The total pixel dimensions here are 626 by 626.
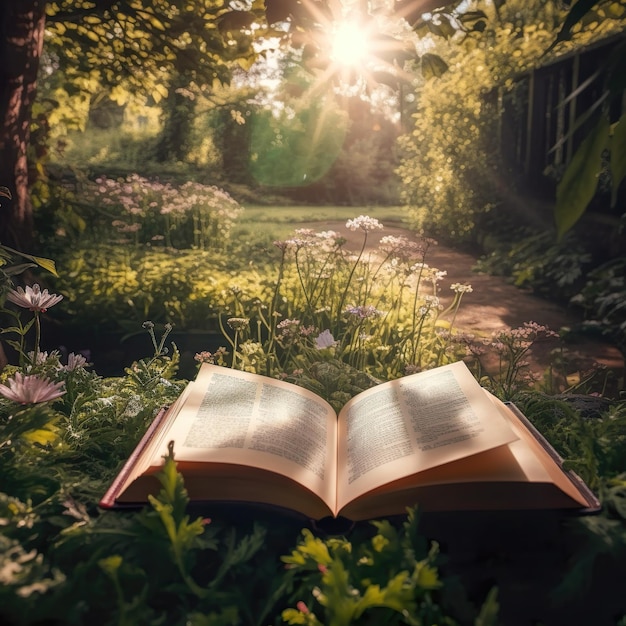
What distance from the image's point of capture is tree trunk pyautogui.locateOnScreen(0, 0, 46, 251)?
378 centimetres

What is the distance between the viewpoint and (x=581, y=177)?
892 millimetres

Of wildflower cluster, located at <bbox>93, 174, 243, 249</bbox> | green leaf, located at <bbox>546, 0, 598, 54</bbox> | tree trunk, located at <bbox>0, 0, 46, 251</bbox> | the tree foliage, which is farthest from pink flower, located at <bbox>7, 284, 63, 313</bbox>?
the tree foliage

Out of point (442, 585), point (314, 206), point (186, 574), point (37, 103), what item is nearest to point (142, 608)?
point (186, 574)

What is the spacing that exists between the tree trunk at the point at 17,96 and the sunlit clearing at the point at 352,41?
2.27 meters

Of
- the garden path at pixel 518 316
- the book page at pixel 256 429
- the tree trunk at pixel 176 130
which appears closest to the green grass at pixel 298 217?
the tree trunk at pixel 176 130

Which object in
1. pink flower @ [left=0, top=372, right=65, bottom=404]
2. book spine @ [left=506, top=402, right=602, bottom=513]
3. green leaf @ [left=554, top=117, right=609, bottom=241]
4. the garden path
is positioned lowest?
the garden path

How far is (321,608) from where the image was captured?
881 millimetres

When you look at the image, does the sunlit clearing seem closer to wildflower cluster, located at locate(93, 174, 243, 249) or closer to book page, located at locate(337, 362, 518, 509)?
book page, located at locate(337, 362, 518, 509)

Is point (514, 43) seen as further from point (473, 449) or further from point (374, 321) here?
point (473, 449)

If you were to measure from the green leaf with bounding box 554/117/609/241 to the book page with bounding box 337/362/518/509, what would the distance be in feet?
1.19

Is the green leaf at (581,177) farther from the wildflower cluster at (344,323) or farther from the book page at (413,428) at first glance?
the wildflower cluster at (344,323)

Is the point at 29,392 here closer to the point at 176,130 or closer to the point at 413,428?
the point at 413,428

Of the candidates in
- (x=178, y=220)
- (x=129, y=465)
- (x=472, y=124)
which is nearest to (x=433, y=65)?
(x=129, y=465)

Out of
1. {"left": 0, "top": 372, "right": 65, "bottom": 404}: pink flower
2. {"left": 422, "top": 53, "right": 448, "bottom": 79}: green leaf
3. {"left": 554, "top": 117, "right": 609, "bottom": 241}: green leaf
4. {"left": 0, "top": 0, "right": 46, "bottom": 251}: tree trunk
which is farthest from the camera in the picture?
{"left": 0, "top": 0, "right": 46, "bottom": 251}: tree trunk
